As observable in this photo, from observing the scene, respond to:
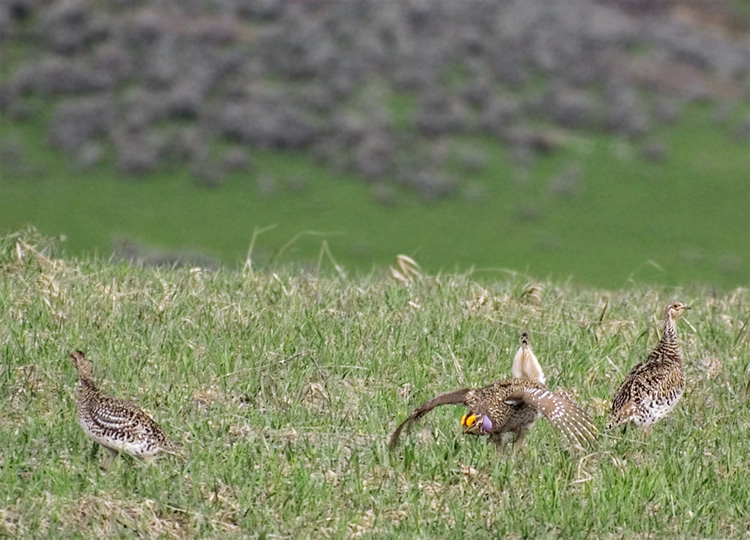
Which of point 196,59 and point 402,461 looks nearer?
point 402,461

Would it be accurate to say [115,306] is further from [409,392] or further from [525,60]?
[525,60]

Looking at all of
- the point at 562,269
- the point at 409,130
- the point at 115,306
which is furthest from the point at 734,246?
the point at 115,306

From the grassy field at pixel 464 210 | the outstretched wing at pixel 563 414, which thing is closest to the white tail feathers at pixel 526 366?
the outstretched wing at pixel 563 414

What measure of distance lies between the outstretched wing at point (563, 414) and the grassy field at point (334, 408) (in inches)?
6.8

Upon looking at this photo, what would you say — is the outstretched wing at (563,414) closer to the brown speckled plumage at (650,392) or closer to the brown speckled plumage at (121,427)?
the brown speckled plumage at (650,392)

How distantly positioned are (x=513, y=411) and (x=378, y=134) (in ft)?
186

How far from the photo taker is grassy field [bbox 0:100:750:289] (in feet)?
168

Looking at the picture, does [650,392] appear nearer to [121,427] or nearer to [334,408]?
[334,408]

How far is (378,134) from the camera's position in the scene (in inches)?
2506

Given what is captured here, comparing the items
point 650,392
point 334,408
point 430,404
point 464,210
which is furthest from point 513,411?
point 464,210

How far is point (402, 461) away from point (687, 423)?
6.15 ft

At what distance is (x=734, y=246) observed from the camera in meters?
53.4

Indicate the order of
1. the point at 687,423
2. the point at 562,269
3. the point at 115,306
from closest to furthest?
the point at 687,423
the point at 115,306
the point at 562,269

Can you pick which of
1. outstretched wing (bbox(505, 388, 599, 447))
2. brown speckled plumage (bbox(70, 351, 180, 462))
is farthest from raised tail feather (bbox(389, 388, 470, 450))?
brown speckled plumage (bbox(70, 351, 180, 462))
